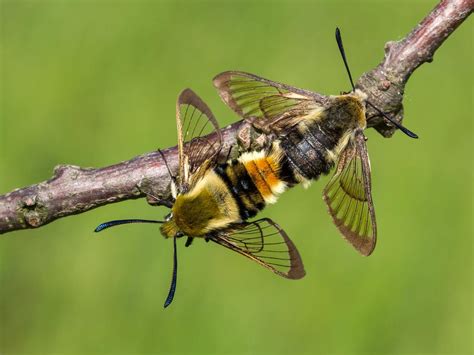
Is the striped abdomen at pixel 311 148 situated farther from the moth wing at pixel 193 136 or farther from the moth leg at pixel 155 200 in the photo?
the moth leg at pixel 155 200

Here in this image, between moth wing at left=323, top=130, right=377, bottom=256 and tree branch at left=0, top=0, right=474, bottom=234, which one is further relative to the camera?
moth wing at left=323, top=130, right=377, bottom=256

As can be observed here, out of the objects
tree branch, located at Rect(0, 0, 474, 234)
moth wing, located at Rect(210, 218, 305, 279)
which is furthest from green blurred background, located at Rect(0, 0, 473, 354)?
tree branch, located at Rect(0, 0, 474, 234)

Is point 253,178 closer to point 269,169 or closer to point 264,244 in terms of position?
point 269,169

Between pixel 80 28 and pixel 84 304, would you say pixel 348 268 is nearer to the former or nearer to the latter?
pixel 84 304

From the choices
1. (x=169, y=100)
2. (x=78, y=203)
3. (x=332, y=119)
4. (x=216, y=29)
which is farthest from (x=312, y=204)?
(x=78, y=203)

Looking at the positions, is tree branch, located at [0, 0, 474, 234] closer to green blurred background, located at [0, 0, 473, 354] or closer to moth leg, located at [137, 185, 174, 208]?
moth leg, located at [137, 185, 174, 208]

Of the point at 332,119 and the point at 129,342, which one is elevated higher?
the point at 332,119
